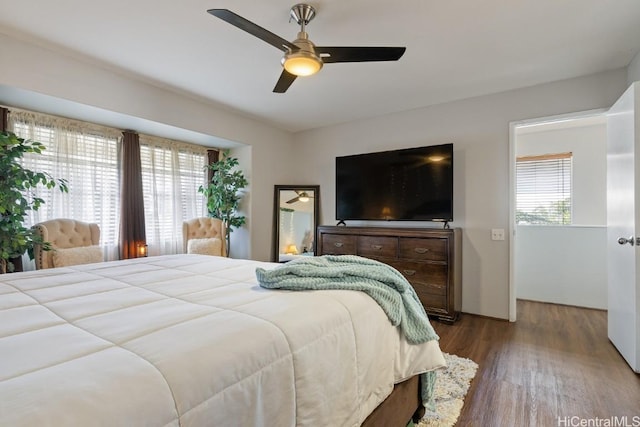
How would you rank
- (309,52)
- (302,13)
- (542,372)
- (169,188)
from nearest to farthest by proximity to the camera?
(309,52) → (302,13) → (542,372) → (169,188)

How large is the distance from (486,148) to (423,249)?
1.36 meters

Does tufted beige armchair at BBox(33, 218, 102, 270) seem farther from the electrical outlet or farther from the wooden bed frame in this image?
the electrical outlet

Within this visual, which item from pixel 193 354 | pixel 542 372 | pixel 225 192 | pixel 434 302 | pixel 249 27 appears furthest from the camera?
pixel 225 192

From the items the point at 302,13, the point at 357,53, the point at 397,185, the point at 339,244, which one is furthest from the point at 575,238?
the point at 302,13

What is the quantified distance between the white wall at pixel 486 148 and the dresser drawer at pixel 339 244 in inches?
28.8

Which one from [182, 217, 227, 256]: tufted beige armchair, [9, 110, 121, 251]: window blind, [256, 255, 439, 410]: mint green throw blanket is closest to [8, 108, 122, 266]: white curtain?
[9, 110, 121, 251]: window blind

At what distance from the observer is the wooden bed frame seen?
1.26 meters

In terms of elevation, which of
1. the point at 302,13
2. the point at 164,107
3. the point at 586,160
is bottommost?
the point at 586,160

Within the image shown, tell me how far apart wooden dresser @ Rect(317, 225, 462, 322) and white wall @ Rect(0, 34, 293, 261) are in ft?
Result: 5.11

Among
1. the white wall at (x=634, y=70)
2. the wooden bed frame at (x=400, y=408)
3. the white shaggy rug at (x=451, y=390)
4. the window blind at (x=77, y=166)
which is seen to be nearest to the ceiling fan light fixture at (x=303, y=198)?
the window blind at (x=77, y=166)

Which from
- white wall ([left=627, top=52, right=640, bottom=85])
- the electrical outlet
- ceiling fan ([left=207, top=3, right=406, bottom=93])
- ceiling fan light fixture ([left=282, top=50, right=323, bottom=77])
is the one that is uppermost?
white wall ([left=627, top=52, right=640, bottom=85])

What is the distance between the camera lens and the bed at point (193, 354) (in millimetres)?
593

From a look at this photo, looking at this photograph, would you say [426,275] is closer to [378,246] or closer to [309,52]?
[378,246]

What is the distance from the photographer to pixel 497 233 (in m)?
3.38
